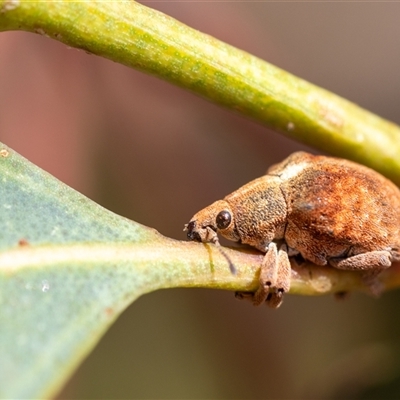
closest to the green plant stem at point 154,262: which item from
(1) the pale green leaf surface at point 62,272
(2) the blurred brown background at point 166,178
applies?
(1) the pale green leaf surface at point 62,272

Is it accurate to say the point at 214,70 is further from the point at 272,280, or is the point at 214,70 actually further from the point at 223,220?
the point at 272,280

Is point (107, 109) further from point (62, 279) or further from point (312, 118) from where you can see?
point (62, 279)

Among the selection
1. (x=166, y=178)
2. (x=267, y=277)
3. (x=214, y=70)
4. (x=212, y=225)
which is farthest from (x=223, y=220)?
(x=166, y=178)

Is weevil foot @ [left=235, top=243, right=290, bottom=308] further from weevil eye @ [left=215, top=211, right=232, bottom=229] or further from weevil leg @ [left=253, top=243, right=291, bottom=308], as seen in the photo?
weevil eye @ [left=215, top=211, right=232, bottom=229]

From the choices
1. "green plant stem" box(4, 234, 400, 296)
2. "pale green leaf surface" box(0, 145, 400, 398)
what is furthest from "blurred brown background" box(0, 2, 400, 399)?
"pale green leaf surface" box(0, 145, 400, 398)

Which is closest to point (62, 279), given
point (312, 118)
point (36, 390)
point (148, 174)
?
point (36, 390)

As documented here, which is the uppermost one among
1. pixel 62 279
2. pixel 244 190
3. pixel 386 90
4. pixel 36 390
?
pixel 386 90
